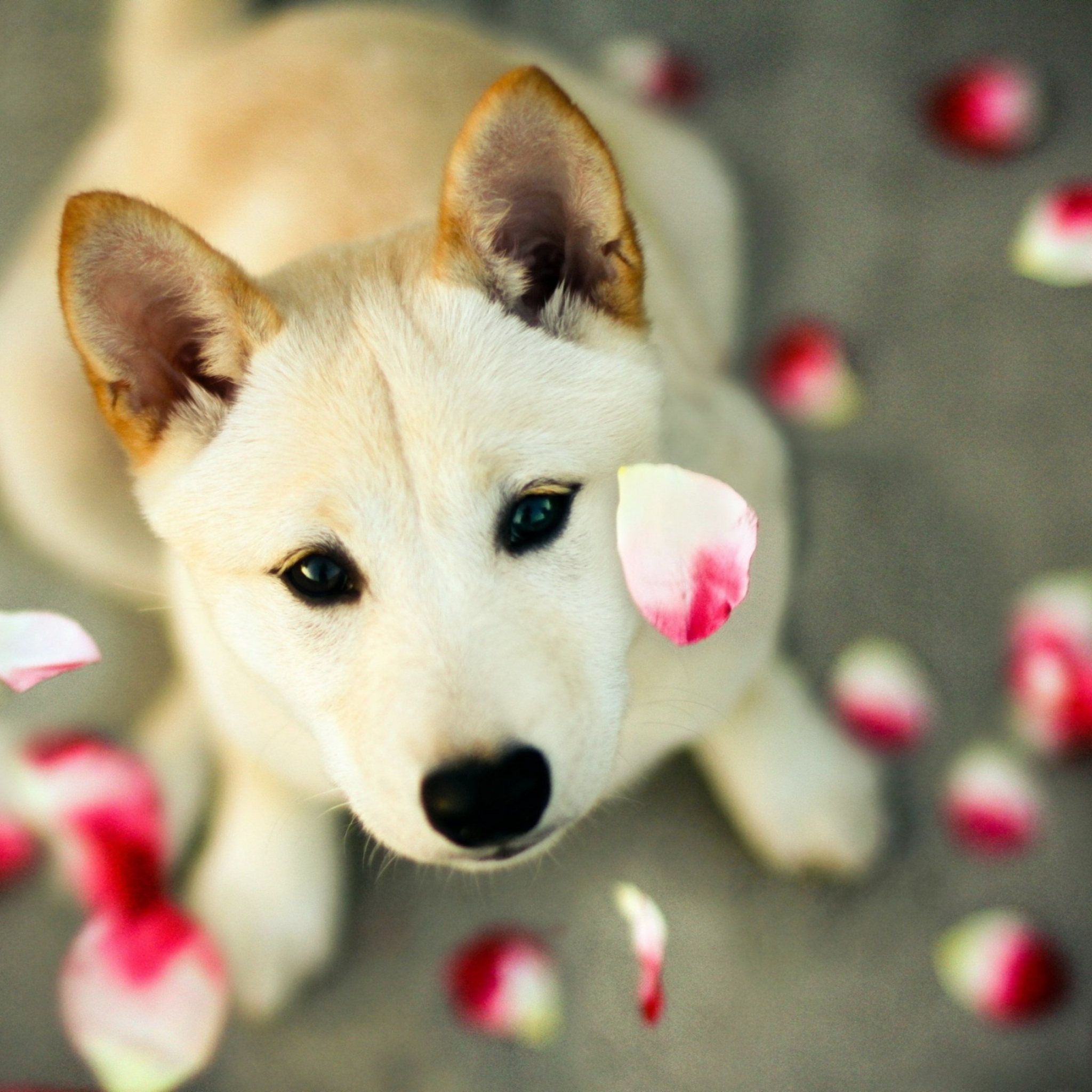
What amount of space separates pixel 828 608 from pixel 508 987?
94 cm

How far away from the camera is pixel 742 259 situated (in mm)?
2393

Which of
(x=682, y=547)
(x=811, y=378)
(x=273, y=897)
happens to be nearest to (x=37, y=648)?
(x=273, y=897)

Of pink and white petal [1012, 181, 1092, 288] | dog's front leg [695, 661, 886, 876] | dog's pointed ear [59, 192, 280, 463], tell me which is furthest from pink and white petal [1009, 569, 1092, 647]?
dog's pointed ear [59, 192, 280, 463]

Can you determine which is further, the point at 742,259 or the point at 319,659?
the point at 742,259

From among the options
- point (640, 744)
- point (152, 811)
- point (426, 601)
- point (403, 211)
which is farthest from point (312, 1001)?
point (403, 211)

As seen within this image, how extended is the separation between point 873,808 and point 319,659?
44.0 inches

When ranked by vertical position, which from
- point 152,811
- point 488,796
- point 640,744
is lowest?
point 152,811

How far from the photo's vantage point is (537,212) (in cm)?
A: 126

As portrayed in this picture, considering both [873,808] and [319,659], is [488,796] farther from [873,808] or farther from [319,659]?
[873,808]

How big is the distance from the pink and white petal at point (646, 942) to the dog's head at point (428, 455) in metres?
0.56

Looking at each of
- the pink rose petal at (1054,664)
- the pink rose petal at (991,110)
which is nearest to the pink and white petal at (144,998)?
the pink rose petal at (1054,664)

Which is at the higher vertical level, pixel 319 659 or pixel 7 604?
pixel 319 659

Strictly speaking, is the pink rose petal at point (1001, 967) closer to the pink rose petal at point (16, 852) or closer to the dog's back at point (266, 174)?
the dog's back at point (266, 174)

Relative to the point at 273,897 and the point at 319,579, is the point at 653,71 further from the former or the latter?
the point at 273,897
